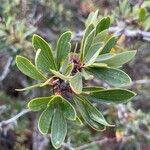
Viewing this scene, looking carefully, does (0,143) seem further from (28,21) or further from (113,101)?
(113,101)

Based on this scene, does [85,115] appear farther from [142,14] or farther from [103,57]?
[142,14]

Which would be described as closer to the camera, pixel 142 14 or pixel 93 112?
pixel 93 112

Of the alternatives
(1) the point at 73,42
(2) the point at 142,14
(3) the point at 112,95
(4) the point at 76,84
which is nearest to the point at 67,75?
(4) the point at 76,84

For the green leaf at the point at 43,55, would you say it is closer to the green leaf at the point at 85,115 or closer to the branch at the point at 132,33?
the green leaf at the point at 85,115

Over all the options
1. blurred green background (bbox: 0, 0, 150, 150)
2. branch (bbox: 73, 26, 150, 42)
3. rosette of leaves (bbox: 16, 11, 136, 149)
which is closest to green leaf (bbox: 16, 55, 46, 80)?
rosette of leaves (bbox: 16, 11, 136, 149)

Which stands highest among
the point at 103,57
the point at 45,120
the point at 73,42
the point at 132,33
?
the point at 103,57

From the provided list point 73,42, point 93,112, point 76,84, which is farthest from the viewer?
point 73,42

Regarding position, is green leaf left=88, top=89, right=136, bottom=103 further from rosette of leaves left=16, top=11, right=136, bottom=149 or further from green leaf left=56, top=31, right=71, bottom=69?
green leaf left=56, top=31, right=71, bottom=69
